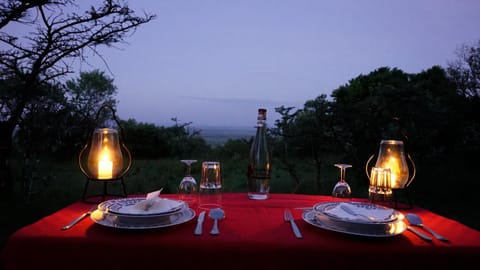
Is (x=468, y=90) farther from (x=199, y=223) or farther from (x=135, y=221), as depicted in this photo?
(x=135, y=221)

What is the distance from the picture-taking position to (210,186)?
1.26 meters

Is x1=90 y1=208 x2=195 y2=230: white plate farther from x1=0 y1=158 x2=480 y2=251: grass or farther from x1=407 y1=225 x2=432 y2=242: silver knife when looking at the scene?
x1=0 y1=158 x2=480 y2=251: grass

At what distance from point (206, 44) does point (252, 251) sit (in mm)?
2960

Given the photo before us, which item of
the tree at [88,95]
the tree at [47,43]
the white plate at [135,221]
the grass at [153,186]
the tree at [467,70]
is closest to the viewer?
the white plate at [135,221]

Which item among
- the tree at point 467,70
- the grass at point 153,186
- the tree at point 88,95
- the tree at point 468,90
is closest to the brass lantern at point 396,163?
the grass at point 153,186

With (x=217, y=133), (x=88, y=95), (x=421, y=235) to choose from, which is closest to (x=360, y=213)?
(x=421, y=235)

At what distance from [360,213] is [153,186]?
2421 millimetres

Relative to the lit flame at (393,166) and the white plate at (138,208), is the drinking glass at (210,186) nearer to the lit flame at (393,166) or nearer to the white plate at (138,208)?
the white plate at (138,208)

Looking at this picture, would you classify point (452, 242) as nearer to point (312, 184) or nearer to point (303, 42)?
point (312, 184)

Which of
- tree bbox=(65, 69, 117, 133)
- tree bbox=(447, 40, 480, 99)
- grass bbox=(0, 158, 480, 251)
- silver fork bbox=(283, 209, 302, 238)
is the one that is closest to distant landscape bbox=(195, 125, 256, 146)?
grass bbox=(0, 158, 480, 251)

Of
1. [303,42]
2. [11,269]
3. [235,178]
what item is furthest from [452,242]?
[303,42]

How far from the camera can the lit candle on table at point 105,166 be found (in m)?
1.24

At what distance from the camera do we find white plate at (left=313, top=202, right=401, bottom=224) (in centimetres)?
95

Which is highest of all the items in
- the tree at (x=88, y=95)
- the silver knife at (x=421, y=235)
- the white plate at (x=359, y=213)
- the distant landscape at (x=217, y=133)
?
the tree at (x=88, y=95)
